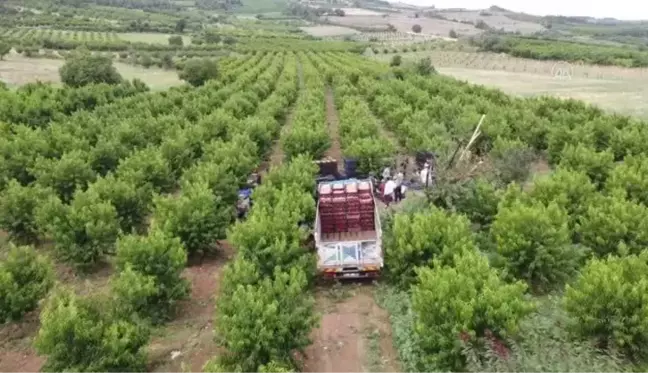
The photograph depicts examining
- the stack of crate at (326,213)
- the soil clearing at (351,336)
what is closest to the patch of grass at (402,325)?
the soil clearing at (351,336)

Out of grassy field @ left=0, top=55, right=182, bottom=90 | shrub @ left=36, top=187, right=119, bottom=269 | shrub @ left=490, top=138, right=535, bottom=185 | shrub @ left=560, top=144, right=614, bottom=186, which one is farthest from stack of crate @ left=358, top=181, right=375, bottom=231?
grassy field @ left=0, top=55, right=182, bottom=90

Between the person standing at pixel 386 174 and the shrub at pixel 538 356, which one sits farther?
the person standing at pixel 386 174

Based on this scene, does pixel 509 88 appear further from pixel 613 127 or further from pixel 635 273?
pixel 635 273

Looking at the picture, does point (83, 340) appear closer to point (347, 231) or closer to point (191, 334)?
point (191, 334)

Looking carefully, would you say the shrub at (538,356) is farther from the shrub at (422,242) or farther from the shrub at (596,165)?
the shrub at (596,165)

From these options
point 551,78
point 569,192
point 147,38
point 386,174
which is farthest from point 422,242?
point 147,38

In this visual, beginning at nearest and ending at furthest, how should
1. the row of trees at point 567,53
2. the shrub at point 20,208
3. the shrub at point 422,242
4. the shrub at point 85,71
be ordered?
the shrub at point 422,242 < the shrub at point 20,208 < the shrub at point 85,71 < the row of trees at point 567,53

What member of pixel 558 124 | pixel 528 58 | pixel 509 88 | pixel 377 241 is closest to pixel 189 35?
pixel 528 58
